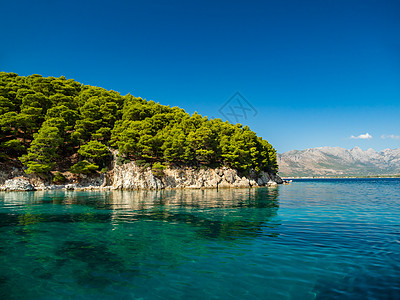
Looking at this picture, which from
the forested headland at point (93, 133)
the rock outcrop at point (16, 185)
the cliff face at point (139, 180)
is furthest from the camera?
the forested headland at point (93, 133)

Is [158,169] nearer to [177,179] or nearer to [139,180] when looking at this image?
[139,180]

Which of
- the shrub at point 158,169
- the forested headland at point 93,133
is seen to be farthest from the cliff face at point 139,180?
the forested headland at point 93,133

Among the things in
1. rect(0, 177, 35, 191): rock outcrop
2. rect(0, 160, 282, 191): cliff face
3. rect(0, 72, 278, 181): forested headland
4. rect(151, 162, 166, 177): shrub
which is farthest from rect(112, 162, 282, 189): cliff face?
rect(0, 177, 35, 191): rock outcrop

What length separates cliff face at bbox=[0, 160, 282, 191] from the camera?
43938 mm

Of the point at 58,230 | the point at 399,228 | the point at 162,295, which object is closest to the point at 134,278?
the point at 162,295

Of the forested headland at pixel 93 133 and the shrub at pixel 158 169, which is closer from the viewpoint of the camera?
the forested headland at pixel 93 133

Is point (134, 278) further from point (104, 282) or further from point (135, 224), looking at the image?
point (135, 224)

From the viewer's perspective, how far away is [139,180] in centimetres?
4991

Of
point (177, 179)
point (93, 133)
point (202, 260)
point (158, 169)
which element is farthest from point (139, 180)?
point (202, 260)

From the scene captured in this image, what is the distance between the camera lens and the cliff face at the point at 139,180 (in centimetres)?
4394

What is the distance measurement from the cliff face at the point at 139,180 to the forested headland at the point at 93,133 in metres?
1.77

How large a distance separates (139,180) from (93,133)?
58.0 ft

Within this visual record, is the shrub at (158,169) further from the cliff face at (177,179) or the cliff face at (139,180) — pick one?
the cliff face at (177,179)

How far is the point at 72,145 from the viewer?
54312 mm
